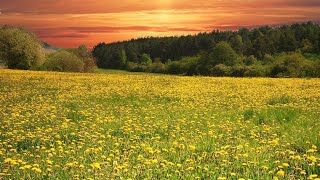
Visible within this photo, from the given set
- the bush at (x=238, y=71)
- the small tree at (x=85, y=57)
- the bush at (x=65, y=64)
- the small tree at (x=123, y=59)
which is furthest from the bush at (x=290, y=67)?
the small tree at (x=123, y=59)

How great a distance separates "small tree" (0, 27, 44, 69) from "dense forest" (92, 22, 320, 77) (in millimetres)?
28521

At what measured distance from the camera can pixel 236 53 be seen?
11194 cm

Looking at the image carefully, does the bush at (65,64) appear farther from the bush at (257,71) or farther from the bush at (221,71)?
the bush at (257,71)

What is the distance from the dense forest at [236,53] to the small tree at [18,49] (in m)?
28.5

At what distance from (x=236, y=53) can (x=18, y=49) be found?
202 ft

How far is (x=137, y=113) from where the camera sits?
45.4 ft

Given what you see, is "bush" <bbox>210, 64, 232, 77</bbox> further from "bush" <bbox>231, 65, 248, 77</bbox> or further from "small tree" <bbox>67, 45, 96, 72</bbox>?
"small tree" <bbox>67, 45, 96, 72</bbox>

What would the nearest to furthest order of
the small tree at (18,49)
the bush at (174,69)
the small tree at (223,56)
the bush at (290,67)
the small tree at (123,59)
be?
the bush at (290,67)
the small tree at (18,49)
the small tree at (223,56)
the bush at (174,69)
the small tree at (123,59)

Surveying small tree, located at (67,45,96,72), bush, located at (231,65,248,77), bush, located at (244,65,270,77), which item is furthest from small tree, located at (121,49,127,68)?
bush, located at (244,65,270,77)

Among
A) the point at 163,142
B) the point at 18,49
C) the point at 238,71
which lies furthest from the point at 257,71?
the point at 163,142

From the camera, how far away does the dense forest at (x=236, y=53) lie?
2160 inches

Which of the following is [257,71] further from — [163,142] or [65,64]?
[163,142]

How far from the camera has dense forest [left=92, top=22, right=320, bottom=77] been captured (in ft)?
180

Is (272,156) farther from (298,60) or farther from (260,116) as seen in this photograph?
(298,60)
